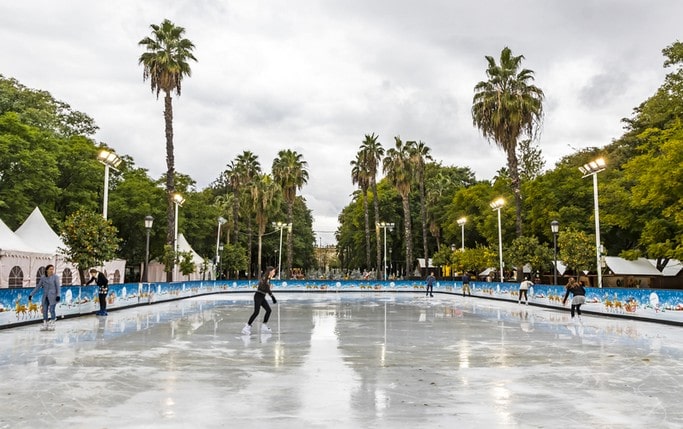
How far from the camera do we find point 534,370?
9609mm

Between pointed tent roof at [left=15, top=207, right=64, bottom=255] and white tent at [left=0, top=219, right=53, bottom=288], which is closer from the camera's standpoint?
white tent at [left=0, top=219, right=53, bottom=288]

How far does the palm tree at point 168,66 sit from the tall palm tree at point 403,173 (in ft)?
91.6

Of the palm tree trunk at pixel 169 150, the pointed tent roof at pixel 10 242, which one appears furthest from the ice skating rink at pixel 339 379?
the palm tree trunk at pixel 169 150

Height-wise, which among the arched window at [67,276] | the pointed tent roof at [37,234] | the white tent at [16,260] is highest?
the pointed tent roof at [37,234]

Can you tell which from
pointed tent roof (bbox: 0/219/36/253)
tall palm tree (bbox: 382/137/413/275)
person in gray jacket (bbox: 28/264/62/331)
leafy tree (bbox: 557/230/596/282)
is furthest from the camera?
tall palm tree (bbox: 382/137/413/275)

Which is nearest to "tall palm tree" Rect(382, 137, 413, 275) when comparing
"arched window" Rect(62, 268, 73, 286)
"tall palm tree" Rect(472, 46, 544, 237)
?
"tall palm tree" Rect(472, 46, 544, 237)

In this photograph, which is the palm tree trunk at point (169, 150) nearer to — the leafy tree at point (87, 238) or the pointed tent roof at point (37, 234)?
the pointed tent roof at point (37, 234)

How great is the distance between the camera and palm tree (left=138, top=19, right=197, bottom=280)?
126 ft

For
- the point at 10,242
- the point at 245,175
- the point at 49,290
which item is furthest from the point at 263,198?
the point at 49,290

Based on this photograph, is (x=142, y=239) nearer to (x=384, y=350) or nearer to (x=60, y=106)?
(x=60, y=106)

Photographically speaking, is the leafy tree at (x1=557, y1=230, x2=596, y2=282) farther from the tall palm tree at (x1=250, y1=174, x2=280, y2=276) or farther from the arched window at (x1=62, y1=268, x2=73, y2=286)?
the tall palm tree at (x1=250, y1=174, x2=280, y2=276)

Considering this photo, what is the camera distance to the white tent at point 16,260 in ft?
94.3

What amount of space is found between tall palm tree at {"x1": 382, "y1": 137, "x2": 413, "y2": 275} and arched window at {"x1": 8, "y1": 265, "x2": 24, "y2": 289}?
1529 inches

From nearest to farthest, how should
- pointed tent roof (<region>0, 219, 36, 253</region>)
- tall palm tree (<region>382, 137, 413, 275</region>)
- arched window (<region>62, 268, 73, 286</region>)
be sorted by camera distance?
pointed tent roof (<region>0, 219, 36, 253</region>)
arched window (<region>62, 268, 73, 286</region>)
tall palm tree (<region>382, 137, 413, 275</region>)
